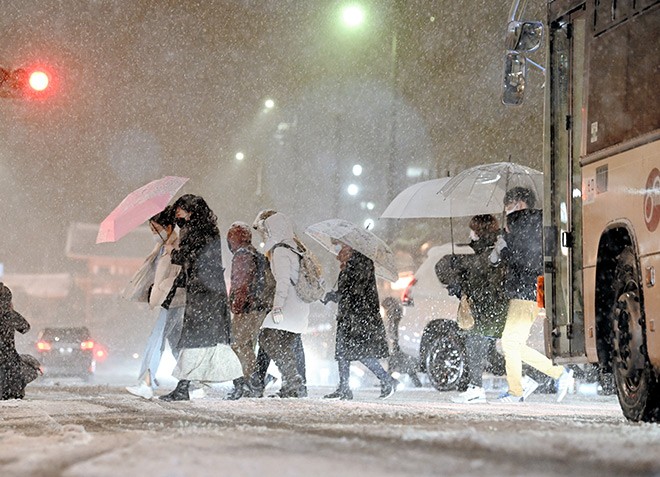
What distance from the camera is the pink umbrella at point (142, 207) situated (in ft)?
42.1

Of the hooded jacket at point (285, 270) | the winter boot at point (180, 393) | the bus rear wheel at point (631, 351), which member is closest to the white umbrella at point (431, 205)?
the hooded jacket at point (285, 270)

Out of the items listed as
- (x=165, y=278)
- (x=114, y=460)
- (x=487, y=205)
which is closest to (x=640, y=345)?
(x=114, y=460)

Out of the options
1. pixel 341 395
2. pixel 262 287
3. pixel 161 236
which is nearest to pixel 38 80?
pixel 161 236

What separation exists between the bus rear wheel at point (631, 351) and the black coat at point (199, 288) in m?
4.52

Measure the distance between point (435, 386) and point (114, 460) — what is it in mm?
11793

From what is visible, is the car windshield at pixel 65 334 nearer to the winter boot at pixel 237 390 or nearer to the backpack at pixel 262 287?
the backpack at pixel 262 287

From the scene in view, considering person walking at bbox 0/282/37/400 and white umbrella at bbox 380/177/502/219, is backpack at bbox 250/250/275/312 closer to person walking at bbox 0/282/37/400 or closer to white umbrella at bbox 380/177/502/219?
person walking at bbox 0/282/37/400

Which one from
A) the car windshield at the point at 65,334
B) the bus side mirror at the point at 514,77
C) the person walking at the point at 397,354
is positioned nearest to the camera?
the bus side mirror at the point at 514,77

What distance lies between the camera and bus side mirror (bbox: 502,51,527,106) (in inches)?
416

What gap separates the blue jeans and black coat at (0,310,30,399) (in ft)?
5.93

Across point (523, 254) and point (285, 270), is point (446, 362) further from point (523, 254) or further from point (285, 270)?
point (523, 254)

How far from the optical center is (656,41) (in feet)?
24.7

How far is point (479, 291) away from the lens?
12.9 m

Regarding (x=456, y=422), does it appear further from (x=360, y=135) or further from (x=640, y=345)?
(x=360, y=135)
